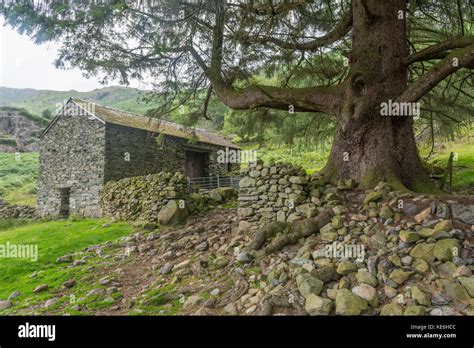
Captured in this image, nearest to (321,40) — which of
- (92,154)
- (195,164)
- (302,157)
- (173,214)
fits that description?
(173,214)

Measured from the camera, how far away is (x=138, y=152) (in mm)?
15883

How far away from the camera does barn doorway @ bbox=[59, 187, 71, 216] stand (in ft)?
52.9

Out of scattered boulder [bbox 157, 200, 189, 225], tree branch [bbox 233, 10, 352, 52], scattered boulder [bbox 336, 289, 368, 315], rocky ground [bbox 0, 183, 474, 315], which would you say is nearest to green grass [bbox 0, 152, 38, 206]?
scattered boulder [bbox 157, 200, 189, 225]

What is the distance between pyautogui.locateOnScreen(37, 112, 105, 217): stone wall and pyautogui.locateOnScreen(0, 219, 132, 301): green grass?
3.35 m

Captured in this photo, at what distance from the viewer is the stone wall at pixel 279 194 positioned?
231 inches

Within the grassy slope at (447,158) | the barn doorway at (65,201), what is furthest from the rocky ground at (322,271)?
the barn doorway at (65,201)

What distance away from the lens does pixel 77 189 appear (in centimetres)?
1538

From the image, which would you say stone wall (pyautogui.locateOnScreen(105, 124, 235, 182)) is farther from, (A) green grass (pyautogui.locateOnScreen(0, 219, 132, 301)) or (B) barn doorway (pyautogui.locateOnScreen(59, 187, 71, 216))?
(A) green grass (pyautogui.locateOnScreen(0, 219, 132, 301))

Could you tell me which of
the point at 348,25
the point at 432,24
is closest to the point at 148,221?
the point at 348,25

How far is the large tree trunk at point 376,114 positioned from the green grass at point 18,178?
70.8ft

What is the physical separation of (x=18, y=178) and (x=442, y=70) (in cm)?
3164

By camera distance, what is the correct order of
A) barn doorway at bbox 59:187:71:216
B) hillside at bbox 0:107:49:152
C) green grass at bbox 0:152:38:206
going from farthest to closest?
1. hillside at bbox 0:107:49:152
2. green grass at bbox 0:152:38:206
3. barn doorway at bbox 59:187:71:216

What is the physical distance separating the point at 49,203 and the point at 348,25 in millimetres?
17503
